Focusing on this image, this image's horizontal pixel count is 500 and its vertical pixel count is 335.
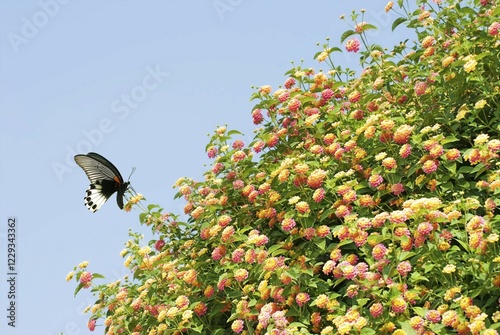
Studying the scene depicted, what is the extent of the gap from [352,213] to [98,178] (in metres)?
2.57

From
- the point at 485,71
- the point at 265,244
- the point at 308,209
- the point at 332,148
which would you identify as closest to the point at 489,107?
the point at 485,71

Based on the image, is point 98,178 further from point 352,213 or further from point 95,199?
point 352,213

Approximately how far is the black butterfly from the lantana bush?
579mm

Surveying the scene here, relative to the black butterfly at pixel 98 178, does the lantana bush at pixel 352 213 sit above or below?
below

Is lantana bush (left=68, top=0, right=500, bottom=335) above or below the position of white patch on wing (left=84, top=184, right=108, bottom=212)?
below

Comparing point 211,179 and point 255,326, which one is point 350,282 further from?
point 211,179

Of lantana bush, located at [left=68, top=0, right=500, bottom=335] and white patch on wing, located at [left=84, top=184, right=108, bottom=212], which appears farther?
white patch on wing, located at [left=84, top=184, right=108, bottom=212]

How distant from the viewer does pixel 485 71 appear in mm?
5004

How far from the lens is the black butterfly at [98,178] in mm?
6246

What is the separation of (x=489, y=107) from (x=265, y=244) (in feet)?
5.67

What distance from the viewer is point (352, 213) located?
463 cm

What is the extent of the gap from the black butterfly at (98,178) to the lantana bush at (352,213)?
1.90 feet

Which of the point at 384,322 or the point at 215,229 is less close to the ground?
the point at 215,229

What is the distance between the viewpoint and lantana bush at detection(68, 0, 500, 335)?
402 cm
